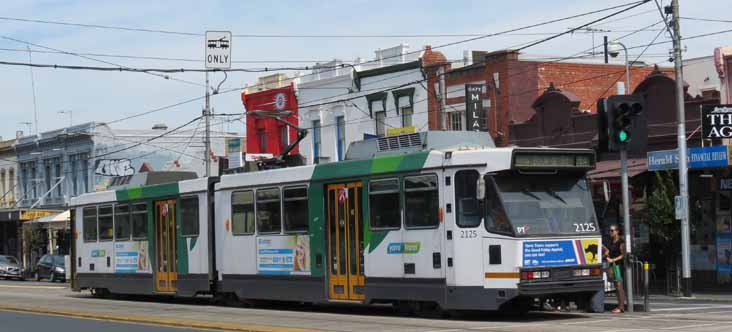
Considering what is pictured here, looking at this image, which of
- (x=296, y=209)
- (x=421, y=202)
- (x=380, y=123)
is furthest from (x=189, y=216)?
(x=380, y=123)

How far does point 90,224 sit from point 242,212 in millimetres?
8226

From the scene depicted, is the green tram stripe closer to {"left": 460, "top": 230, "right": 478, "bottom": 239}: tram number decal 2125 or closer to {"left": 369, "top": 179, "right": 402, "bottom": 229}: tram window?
{"left": 369, "top": 179, "right": 402, "bottom": 229}: tram window

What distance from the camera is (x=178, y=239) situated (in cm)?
2748

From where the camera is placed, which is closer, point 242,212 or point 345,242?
point 345,242

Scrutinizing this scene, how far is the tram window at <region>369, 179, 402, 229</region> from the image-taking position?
20766 mm

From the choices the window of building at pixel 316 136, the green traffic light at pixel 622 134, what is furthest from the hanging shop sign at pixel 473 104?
the green traffic light at pixel 622 134

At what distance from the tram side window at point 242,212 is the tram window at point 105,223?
647cm

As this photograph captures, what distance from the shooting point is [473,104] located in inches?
1622

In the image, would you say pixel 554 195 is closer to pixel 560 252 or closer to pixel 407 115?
pixel 560 252

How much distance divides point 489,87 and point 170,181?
1629 cm

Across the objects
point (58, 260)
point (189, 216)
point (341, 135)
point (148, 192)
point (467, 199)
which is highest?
point (341, 135)

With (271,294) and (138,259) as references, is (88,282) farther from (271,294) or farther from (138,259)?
(271,294)

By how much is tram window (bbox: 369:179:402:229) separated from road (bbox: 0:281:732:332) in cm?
168

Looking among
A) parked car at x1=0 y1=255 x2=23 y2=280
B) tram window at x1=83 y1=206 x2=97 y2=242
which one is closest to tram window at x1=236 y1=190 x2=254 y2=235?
tram window at x1=83 y1=206 x2=97 y2=242
